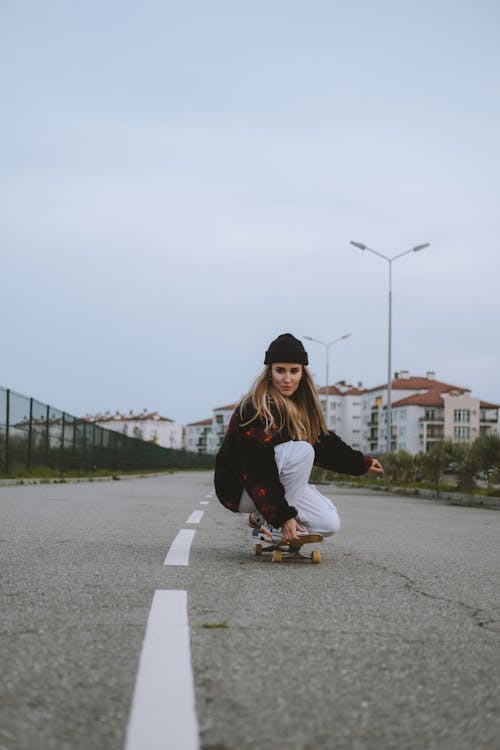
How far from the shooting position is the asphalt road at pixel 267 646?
2.32 m

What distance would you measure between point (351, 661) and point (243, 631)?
23.5 inches

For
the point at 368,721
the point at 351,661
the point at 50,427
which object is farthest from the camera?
the point at 50,427

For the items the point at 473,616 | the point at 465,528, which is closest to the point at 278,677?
the point at 473,616

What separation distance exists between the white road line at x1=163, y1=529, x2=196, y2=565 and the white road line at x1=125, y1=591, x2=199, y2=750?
6.46 ft

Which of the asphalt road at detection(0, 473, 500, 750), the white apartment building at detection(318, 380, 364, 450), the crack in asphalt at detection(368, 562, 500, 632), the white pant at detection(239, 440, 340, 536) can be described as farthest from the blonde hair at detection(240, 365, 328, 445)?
the white apartment building at detection(318, 380, 364, 450)

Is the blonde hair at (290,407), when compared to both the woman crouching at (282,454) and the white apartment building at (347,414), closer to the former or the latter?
the woman crouching at (282,454)

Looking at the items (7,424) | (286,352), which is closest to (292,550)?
(286,352)

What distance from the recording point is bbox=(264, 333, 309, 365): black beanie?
6109 mm

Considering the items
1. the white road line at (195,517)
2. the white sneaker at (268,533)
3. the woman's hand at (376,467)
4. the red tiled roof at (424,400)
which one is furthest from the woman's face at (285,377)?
the red tiled roof at (424,400)

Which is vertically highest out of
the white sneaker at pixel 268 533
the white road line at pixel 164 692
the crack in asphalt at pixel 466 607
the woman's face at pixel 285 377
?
the woman's face at pixel 285 377

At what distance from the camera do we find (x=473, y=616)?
414cm

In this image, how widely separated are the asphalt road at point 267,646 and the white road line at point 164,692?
0.03 metres

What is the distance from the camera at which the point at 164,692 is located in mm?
2613

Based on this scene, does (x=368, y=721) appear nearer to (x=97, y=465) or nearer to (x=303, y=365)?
(x=303, y=365)
